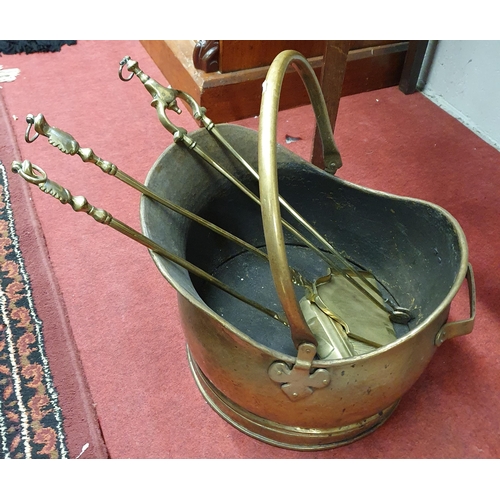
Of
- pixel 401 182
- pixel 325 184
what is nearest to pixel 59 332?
pixel 325 184

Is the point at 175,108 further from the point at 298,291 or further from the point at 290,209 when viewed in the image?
the point at 298,291

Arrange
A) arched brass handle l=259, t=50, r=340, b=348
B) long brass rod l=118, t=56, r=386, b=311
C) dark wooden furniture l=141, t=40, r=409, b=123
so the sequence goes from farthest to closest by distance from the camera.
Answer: dark wooden furniture l=141, t=40, r=409, b=123
long brass rod l=118, t=56, r=386, b=311
arched brass handle l=259, t=50, r=340, b=348

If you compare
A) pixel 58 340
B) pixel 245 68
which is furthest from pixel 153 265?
pixel 245 68

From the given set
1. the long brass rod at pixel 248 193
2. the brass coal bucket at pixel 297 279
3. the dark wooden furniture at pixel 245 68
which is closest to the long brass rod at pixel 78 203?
the brass coal bucket at pixel 297 279

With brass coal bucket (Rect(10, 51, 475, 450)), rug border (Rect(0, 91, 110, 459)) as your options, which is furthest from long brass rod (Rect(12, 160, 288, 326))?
rug border (Rect(0, 91, 110, 459))

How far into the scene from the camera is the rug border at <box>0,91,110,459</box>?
756 millimetres

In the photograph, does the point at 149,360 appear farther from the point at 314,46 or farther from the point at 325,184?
the point at 314,46

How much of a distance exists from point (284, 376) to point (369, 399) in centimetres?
13

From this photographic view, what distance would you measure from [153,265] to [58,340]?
22 cm

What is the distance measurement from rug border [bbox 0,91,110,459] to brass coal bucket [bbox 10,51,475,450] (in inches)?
6.8

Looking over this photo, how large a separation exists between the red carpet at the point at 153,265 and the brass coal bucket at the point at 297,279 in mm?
60

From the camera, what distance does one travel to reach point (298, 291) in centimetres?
89

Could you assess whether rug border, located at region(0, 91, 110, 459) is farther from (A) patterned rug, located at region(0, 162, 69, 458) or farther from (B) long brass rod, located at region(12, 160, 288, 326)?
(B) long brass rod, located at region(12, 160, 288, 326)

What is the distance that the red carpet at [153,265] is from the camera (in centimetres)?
77
